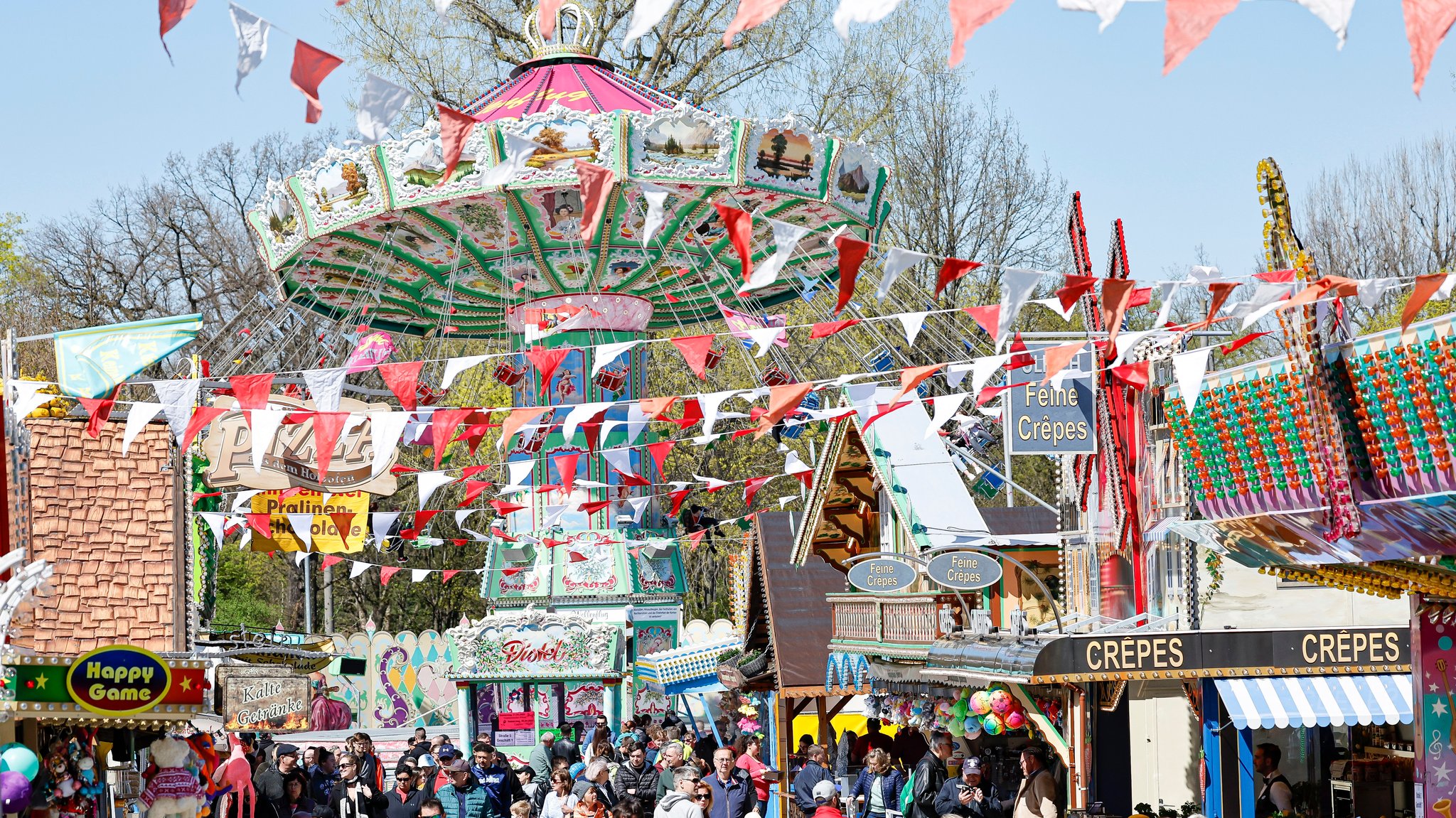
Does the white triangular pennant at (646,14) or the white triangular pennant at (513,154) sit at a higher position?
the white triangular pennant at (513,154)

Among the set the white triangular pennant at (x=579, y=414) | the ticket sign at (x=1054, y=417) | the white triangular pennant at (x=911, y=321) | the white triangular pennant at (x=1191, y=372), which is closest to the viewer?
the white triangular pennant at (x=1191, y=372)

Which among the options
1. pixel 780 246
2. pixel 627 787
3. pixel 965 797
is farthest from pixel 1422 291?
pixel 627 787

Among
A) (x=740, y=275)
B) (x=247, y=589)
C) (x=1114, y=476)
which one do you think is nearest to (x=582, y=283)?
(x=740, y=275)

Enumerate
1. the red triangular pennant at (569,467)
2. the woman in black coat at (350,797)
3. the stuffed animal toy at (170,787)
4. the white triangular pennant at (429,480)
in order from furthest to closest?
the red triangular pennant at (569,467)
the white triangular pennant at (429,480)
the woman in black coat at (350,797)
the stuffed animal toy at (170,787)

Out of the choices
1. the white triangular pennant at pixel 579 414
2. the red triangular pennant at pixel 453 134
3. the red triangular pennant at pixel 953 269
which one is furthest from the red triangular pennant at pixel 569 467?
the red triangular pennant at pixel 453 134

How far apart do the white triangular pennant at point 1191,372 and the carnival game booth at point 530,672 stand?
59.5 ft

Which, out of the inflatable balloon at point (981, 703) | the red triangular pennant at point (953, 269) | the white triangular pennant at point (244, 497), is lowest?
the inflatable balloon at point (981, 703)

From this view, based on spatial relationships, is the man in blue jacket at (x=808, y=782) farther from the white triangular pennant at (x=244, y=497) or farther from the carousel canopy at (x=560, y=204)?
the white triangular pennant at (x=244, y=497)

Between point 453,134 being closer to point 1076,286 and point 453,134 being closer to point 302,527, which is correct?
point 1076,286

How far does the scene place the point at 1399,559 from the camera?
1136cm

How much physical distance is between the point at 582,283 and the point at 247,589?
29748mm

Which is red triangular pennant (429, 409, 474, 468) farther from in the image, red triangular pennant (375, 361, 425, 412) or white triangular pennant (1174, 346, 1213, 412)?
white triangular pennant (1174, 346, 1213, 412)

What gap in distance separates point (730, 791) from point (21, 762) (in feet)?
18.0

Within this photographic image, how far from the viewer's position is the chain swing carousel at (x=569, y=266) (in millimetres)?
24828
